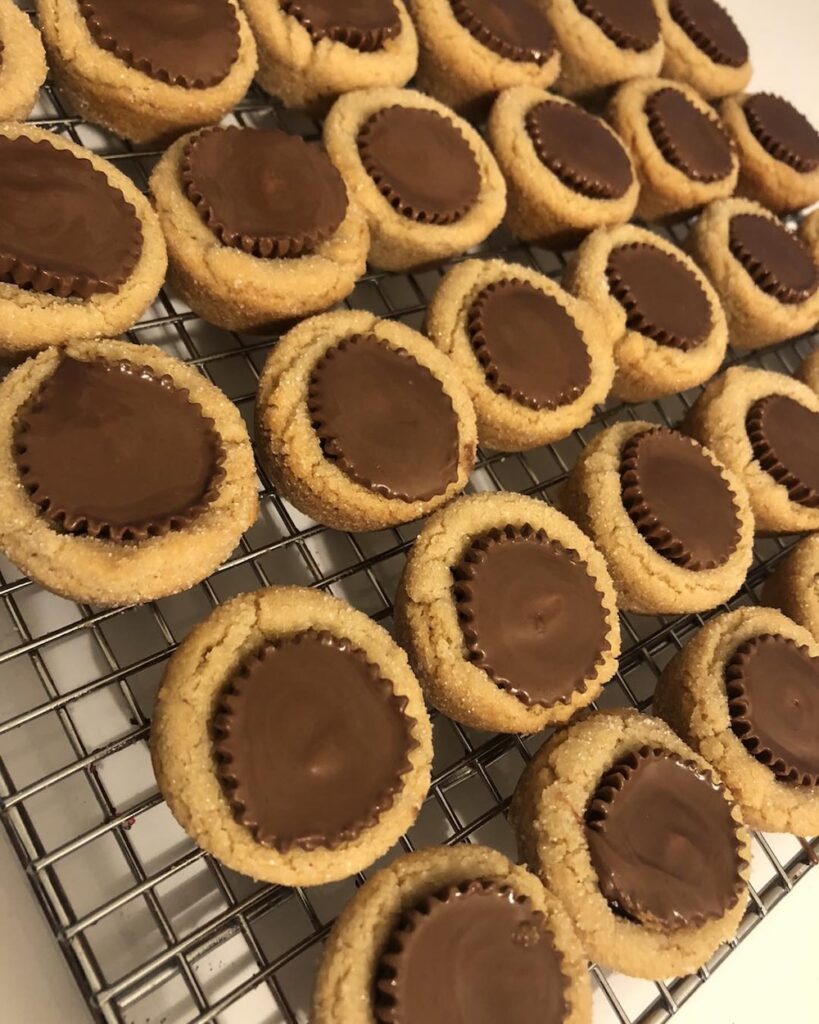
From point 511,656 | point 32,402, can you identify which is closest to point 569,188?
point 511,656

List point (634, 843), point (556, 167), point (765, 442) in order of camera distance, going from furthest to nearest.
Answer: point (556, 167), point (765, 442), point (634, 843)

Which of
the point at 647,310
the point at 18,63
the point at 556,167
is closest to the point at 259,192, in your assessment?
the point at 18,63

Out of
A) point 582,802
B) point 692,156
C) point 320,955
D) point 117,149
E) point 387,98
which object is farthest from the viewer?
point 692,156

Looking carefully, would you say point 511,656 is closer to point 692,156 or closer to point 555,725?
point 555,725

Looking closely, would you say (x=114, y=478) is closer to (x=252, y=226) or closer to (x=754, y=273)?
(x=252, y=226)

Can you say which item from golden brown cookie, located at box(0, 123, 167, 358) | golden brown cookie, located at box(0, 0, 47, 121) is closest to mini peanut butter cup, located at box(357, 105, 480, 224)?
golden brown cookie, located at box(0, 123, 167, 358)

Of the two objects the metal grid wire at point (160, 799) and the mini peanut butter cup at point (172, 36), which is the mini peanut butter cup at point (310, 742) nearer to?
the metal grid wire at point (160, 799)

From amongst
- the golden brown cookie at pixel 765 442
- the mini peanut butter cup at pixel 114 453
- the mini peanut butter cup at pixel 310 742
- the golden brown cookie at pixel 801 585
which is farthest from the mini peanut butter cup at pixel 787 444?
the mini peanut butter cup at pixel 114 453
